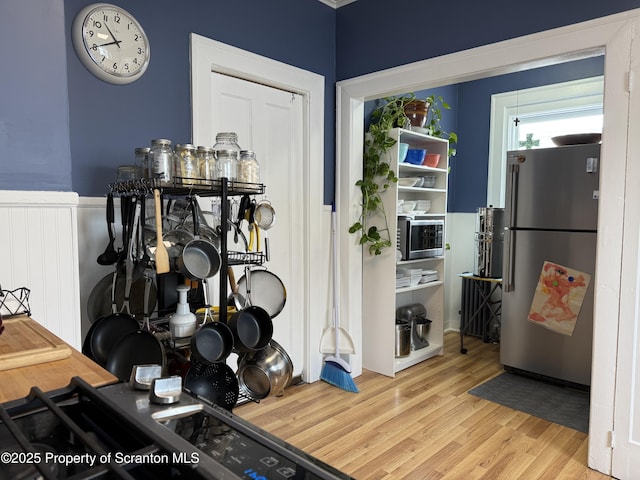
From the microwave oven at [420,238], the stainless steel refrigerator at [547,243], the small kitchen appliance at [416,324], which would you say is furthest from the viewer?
the small kitchen appliance at [416,324]

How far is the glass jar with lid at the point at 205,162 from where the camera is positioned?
188 cm

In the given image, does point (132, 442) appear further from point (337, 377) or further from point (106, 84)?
point (337, 377)

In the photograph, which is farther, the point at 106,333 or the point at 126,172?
the point at 126,172

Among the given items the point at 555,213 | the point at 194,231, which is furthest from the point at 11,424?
the point at 555,213

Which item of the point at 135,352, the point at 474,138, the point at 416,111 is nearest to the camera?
the point at 135,352

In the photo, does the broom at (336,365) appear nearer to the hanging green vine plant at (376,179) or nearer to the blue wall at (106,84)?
the hanging green vine plant at (376,179)

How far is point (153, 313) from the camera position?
6.61 feet

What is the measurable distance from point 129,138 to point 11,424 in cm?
187

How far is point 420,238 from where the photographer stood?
3.86 metres

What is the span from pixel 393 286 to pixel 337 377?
2.59 ft

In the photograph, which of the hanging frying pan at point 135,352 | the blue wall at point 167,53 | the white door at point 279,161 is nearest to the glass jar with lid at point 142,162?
the blue wall at point 167,53

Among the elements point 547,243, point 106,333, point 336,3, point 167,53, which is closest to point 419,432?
point 547,243

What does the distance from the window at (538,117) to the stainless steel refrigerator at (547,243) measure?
1.13 m

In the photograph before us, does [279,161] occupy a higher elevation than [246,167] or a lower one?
higher
